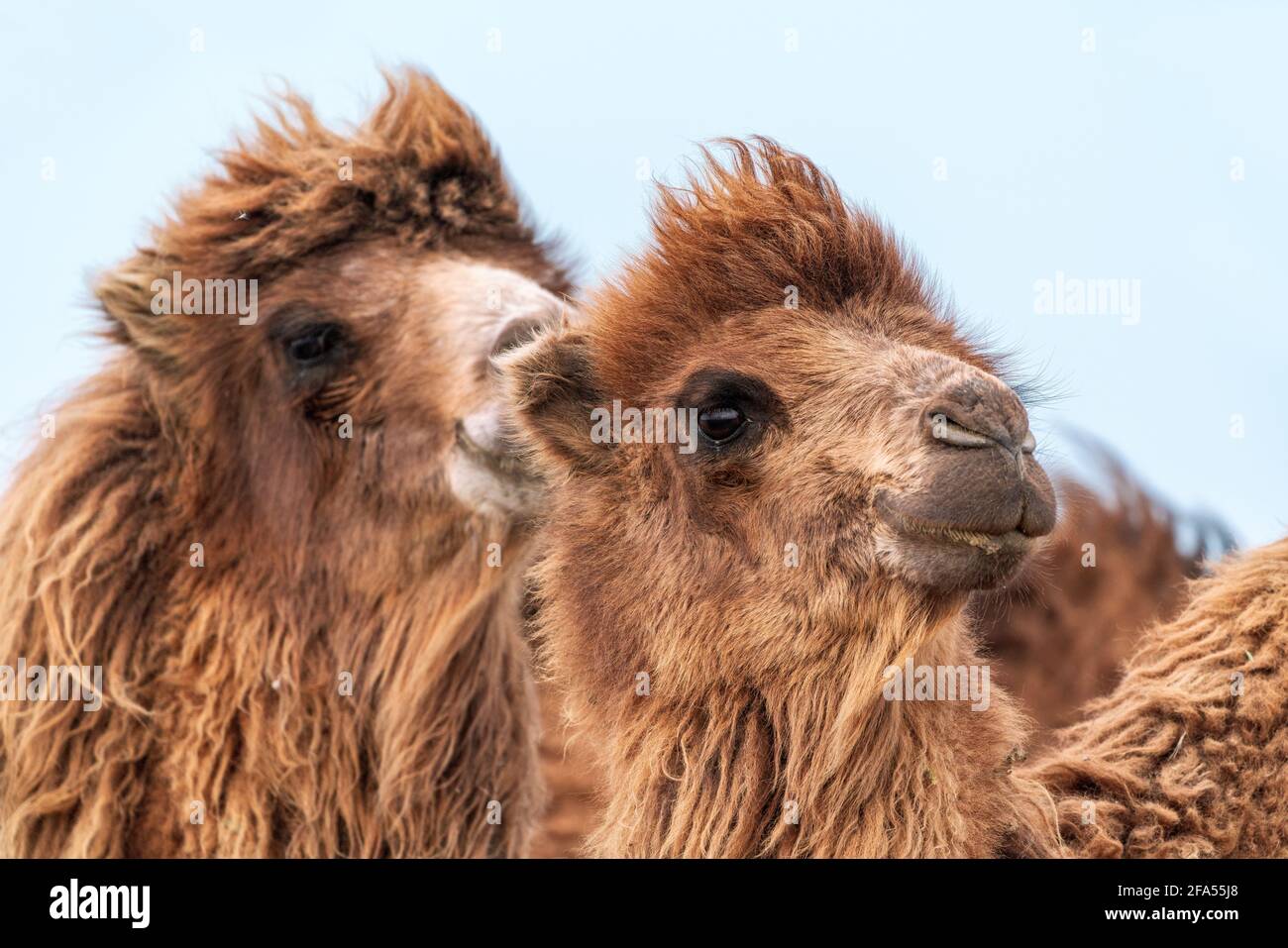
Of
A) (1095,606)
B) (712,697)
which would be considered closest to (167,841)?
(712,697)

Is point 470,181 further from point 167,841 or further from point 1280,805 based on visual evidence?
point 1280,805

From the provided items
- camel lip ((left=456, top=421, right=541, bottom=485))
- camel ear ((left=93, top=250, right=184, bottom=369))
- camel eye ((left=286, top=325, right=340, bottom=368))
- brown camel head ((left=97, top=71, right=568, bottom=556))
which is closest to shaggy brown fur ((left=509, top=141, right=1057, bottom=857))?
camel lip ((left=456, top=421, right=541, bottom=485))

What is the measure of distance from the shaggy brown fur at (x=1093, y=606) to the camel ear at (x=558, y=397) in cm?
354

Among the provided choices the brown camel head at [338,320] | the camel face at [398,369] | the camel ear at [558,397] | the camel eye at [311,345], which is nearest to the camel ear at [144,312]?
the brown camel head at [338,320]

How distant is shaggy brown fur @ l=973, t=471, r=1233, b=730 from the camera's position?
750 cm

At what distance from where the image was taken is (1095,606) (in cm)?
769

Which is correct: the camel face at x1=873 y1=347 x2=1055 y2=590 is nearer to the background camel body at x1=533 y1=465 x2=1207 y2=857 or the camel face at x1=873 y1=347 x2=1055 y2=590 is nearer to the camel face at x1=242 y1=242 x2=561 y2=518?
the camel face at x1=242 y1=242 x2=561 y2=518

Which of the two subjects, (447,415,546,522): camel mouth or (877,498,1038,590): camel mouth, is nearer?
(877,498,1038,590): camel mouth

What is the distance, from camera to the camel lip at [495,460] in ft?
18.1

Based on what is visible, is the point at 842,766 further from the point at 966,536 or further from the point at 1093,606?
the point at 1093,606

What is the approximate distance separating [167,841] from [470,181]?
276 cm

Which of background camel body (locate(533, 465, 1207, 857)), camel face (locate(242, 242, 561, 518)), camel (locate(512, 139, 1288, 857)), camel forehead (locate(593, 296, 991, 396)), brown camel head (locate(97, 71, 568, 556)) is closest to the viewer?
camel (locate(512, 139, 1288, 857))

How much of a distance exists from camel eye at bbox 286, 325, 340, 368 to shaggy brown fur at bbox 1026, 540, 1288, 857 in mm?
3078

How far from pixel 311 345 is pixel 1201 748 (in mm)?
3499
